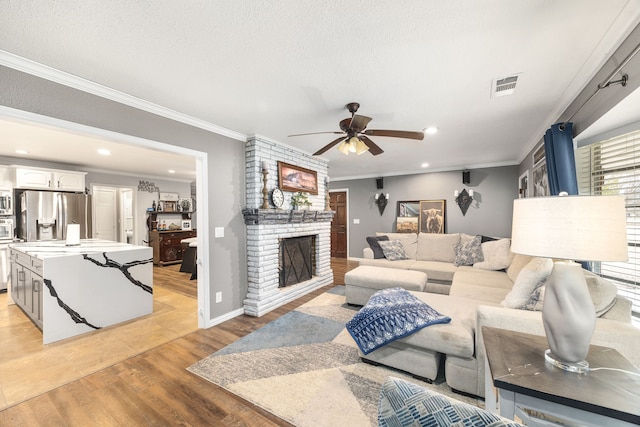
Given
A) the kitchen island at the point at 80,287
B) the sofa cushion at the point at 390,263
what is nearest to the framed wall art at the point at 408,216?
the sofa cushion at the point at 390,263

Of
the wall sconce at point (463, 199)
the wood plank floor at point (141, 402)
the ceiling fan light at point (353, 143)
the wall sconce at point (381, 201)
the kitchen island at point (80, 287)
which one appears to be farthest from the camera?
the wall sconce at point (381, 201)

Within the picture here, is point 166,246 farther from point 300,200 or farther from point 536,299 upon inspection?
point 536,299

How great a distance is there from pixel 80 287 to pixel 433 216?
20.6 ft

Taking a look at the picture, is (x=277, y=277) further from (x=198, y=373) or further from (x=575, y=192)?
(x=575, y=192)

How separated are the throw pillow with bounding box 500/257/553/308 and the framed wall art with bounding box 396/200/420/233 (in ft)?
14.3

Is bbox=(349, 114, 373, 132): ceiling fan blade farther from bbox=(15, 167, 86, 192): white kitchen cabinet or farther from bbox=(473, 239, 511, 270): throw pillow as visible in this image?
bbox=(15, 167, 86, 192): white kitchen cabinet

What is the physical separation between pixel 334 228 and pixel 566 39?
6.22 m

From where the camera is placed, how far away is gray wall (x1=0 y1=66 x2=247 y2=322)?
1.83 meters

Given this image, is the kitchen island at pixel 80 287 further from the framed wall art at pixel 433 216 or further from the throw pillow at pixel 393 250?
the framed wall art at pixel 433 216

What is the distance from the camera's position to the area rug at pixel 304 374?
1.71 meters

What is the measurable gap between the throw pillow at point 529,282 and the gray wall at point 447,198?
13.7 ft

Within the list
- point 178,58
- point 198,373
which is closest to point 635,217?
point 178,58

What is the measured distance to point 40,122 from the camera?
6.11ft

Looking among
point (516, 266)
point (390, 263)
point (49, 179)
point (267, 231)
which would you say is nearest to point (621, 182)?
point (516, 266)
